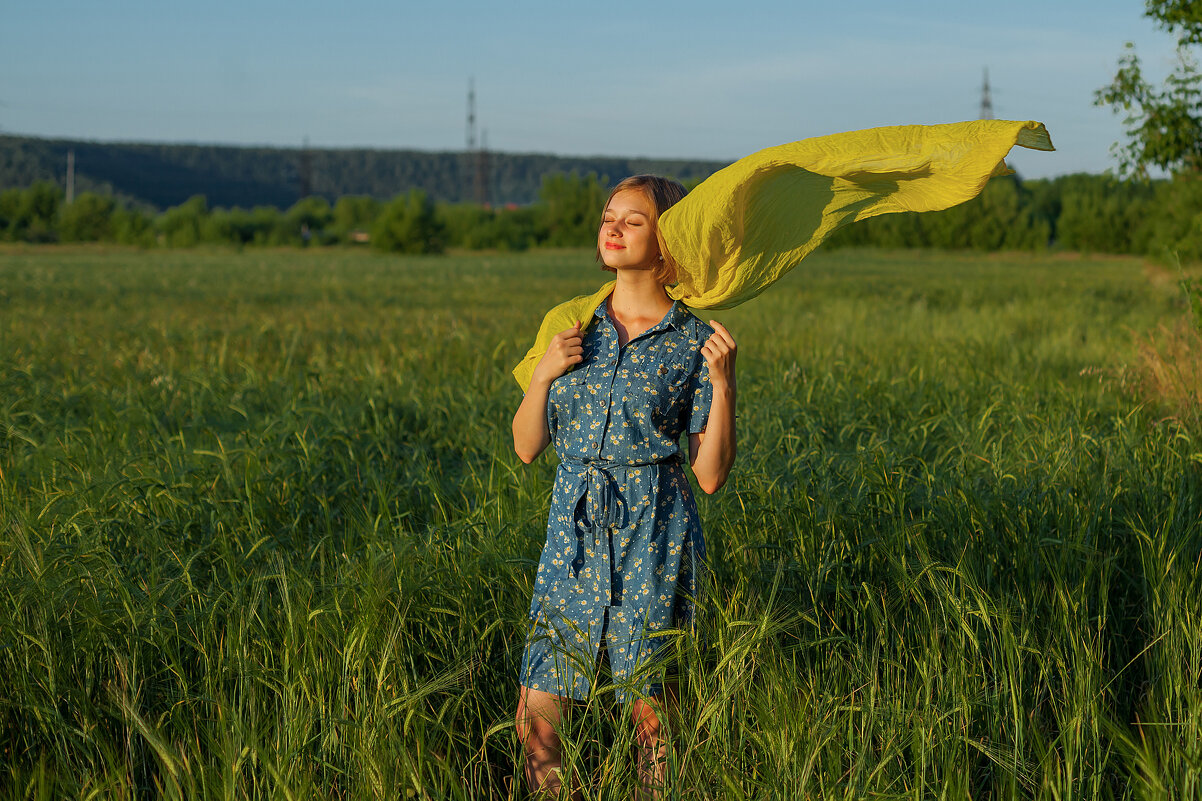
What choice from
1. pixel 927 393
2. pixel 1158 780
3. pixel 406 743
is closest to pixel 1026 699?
pixel 1158 780

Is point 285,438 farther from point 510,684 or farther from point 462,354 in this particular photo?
point 462,354

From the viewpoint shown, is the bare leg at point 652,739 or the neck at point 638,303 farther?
the neck at point 638,303

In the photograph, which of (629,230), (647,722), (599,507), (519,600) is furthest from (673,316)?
(519,600)

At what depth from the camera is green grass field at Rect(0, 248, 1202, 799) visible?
6.53 feet

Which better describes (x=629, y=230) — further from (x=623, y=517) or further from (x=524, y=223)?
(x=524, y=223)

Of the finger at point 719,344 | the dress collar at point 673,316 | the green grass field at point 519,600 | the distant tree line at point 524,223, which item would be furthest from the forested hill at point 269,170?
the finger at point 719,344

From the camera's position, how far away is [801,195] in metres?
2.05

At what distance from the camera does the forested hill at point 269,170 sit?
124 metres

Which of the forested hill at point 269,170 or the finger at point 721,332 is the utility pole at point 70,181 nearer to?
the forested hill at point 269,170

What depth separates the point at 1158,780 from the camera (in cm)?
176

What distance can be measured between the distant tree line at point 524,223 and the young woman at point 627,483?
50505 mm

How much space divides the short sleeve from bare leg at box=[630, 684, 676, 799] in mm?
624

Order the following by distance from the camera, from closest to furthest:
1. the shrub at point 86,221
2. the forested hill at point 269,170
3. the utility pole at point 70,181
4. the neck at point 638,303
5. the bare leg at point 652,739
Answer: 1. the bare leg at point 652,739
2. the neck at point 638,303
3. the shrub at point 86,221
4. the utility pole at point 70,181
5. the forested hill at point 269,170

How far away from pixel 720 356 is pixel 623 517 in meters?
0.43
